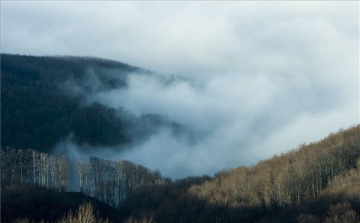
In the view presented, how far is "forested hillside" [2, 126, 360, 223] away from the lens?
213ft

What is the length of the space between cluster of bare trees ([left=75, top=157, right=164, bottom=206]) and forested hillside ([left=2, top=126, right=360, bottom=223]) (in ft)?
3.05

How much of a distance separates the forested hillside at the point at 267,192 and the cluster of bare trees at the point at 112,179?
3.05 ft

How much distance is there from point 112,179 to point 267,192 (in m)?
54.4

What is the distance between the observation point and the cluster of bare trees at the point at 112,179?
10869 centimetres

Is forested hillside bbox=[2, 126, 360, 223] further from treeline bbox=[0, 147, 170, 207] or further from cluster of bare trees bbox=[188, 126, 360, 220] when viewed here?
treeline bbox=[0, 147, 170, 207]

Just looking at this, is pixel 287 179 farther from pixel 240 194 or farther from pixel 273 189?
pixel 240 194

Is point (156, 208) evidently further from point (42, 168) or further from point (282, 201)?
point (42, 168)

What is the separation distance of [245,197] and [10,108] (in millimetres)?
142236

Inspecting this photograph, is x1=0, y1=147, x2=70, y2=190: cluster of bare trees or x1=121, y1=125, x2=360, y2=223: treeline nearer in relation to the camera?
x1=121, y1=125, x2=360, y2=223: treeline

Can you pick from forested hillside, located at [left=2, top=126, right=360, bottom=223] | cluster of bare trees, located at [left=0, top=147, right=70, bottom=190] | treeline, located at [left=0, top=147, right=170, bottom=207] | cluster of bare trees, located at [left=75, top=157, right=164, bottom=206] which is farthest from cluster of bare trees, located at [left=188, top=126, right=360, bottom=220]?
cluster of bare trees, located at [left=0, top=147, right=70, bottom=190]

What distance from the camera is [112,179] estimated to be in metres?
120

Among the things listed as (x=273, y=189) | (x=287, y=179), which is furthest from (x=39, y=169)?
(x=287, y=179)

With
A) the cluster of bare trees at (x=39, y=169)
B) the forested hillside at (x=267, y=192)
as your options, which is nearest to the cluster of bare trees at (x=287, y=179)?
the forested hillside at (x=267, y=192)

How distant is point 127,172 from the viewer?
11812cm
